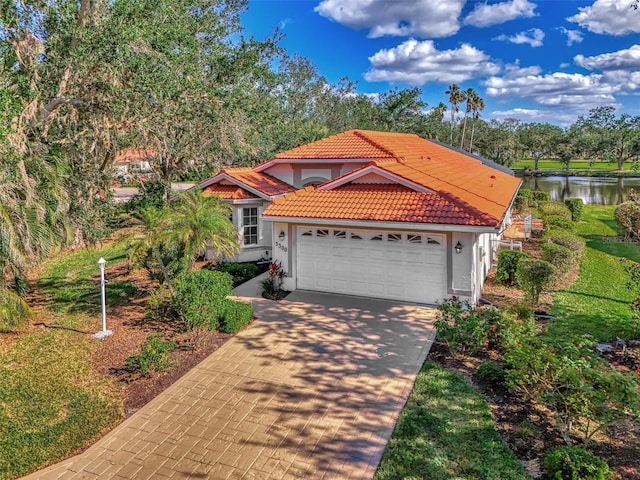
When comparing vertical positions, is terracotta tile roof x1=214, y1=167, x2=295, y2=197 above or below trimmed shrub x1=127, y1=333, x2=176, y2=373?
above

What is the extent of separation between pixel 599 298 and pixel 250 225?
1273cm

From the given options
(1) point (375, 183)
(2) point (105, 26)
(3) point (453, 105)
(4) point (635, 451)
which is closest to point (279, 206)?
(1) point (375, 183)

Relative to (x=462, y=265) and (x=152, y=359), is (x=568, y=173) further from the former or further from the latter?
(x=152, y=359)

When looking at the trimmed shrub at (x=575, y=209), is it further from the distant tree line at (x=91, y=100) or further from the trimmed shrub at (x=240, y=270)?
the trimmed shrub at (x=240, y=270)

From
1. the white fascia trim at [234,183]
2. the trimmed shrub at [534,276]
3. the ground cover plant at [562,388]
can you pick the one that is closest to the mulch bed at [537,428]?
the ground cover plant at [562,388]

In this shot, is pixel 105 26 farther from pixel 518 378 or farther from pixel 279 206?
pixel 518 378

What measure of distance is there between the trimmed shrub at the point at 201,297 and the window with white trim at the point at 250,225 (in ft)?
24.2

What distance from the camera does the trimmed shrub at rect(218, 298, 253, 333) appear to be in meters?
10.8

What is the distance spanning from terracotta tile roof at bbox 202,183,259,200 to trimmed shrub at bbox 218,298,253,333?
746 cm

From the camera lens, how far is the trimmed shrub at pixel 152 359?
8742 millimetres

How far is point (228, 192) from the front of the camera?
18266mm

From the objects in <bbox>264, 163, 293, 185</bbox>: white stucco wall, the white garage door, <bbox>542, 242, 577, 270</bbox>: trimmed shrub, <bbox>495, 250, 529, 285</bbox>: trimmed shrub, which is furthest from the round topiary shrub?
<bbox>264, 163, 293, 185</bbox>: white stucco wall

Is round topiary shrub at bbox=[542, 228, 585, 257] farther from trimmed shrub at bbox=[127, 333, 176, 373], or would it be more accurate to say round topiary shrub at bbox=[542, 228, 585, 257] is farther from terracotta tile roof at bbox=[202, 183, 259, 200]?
trimmed shrub at bbox=[127, 333, 176, 373]

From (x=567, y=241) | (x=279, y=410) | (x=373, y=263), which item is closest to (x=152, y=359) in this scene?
(x=279, y=410)
